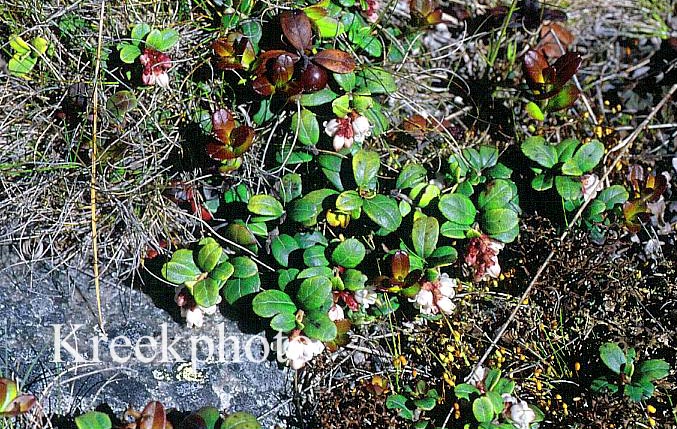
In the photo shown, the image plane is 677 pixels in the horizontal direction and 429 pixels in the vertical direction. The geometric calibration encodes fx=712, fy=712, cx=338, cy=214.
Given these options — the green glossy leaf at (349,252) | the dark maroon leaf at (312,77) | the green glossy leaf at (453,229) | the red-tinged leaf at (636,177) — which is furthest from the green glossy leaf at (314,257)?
the red-tinged leaf at (636,177)

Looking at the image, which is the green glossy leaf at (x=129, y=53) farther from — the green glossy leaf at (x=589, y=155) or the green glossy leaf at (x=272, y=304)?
the green glossy leaf at (x=589, y=155)

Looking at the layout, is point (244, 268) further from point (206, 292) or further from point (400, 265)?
point (400, 265)

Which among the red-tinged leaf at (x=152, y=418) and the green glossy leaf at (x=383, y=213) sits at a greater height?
the green glossy leaf at (x=383, y=213)

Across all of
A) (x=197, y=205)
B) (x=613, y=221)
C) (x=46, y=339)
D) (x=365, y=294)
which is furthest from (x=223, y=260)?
(x=613, y=221)

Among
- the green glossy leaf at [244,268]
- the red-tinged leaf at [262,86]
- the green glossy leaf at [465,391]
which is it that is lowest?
the green glossy leaf at [465,391]

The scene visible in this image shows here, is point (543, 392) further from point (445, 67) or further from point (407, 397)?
point (445, 67)

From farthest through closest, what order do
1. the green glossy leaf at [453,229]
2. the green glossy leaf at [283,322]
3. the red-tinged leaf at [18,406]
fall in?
1. the green glossy leaf at [453,229]
2. the green glossy leaf at [283,322]
3. the red-tinged leaf at [18,406]
